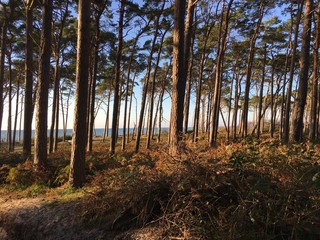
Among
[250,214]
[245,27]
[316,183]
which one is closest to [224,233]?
[250,214]

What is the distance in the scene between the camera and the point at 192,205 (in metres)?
3.78

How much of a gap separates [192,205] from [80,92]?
4.32m

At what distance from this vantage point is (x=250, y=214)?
3.27 metres

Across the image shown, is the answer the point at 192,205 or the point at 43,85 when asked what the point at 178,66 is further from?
the point at 43,85

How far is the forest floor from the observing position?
3312mm

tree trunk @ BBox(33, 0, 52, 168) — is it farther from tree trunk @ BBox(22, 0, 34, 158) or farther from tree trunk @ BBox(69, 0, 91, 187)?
tree trunk @ BBox(22, 0, 34, 158)

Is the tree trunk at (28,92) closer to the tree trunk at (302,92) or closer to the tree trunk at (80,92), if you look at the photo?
the tree trunk at (80,92)

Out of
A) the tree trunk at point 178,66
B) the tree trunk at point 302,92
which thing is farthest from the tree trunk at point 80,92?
the tree trunk at point 302,92

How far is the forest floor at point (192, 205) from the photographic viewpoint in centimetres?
331

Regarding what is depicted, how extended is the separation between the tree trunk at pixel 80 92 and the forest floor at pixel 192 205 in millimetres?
1064

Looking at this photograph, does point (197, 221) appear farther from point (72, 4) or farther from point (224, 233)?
point (72, 4)

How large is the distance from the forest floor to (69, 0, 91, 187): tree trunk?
41.9 inches

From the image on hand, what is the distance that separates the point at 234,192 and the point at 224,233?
738 millimetres

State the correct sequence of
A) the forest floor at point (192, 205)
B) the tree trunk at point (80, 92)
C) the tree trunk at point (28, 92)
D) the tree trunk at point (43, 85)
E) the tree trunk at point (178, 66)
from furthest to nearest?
1. the tree trunk at point (28, 92)
2. the tree trunk at point (43, 85)
3. the tree trunk at point (178, 66)
4. the tree trunk at point (80, 92)
5. the forest floor at point (192, 205)
